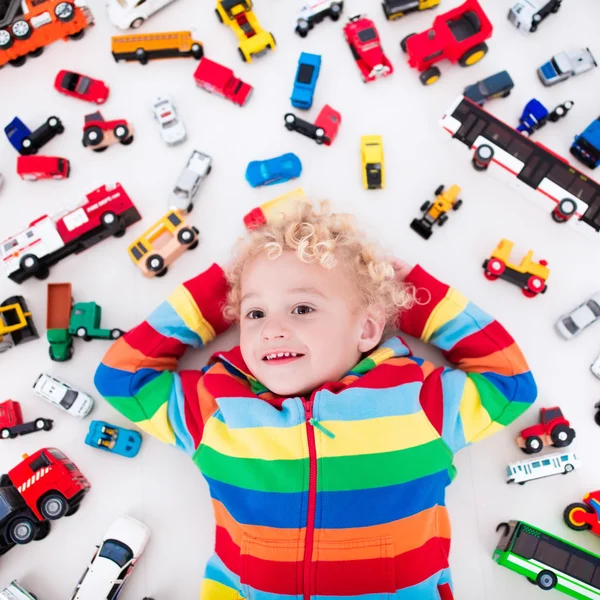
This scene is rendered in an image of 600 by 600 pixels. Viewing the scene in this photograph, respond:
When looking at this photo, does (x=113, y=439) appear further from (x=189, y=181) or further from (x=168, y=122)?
(x=168, y=122)

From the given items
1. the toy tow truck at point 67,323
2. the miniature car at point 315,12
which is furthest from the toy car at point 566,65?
the toy tow truck at point 67,323

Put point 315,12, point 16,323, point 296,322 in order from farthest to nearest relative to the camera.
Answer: point 315,12
point 16,323
point 296,322

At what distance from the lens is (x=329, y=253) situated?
0.94 metres

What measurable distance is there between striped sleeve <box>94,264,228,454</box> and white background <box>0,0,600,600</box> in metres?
0.09

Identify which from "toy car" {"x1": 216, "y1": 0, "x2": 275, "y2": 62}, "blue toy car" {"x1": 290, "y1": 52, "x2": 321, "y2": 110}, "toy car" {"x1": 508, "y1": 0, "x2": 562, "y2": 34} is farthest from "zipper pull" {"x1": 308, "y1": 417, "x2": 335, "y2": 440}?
"toy car" {"x1": 508, "y1": 0, "x2": 562, "y2": 34}

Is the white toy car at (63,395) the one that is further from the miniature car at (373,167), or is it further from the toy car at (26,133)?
the miniature car at (373,167)

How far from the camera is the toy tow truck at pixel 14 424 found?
110cm

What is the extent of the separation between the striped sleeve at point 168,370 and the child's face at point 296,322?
0.41ft

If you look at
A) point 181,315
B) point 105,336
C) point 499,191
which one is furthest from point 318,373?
point 499,191

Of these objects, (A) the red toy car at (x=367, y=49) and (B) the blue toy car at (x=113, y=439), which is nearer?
(B) the blue toy car at (x=113, y=439)

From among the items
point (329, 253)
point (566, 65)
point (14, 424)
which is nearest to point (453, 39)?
point (566, 65)

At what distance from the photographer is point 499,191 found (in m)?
1.18

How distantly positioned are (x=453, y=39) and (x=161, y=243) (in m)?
0.67

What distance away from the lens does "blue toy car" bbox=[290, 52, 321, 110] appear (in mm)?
1205
